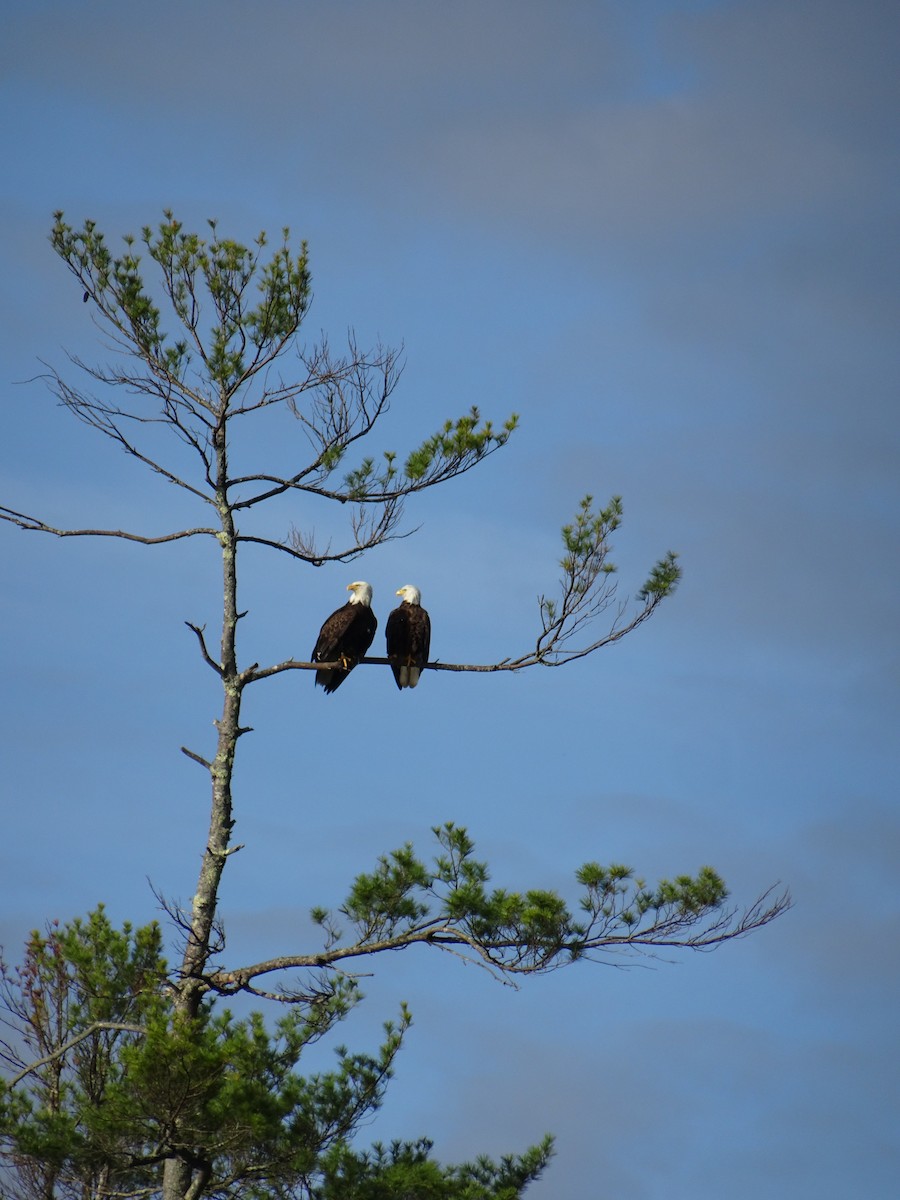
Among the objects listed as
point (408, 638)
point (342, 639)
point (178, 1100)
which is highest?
point (408, 638)

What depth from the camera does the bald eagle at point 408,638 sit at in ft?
34.0

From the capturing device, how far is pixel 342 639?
398 inches

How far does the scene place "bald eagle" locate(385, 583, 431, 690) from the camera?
1036cm

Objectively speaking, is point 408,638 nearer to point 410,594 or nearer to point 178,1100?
point 410,594

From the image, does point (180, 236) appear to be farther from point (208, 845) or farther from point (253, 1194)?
point (253, 1194)

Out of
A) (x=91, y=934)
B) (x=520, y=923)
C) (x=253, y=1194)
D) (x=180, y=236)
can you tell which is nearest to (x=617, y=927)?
(x=520, y=923)

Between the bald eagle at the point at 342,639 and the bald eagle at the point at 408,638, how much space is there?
0.23 m

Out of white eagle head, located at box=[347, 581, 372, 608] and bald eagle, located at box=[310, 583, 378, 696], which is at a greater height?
white eagle head, located at box=[347, 581, 372, 608]

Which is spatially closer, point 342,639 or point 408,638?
point 342,639

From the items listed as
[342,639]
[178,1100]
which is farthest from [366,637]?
[178,1100]

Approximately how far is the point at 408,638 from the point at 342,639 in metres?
0.58

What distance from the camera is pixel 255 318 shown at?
29.7ft

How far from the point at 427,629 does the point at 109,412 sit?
267 cm

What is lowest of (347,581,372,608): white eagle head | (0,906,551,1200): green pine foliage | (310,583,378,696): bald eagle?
(0,906,551,1200): green pine foliage
